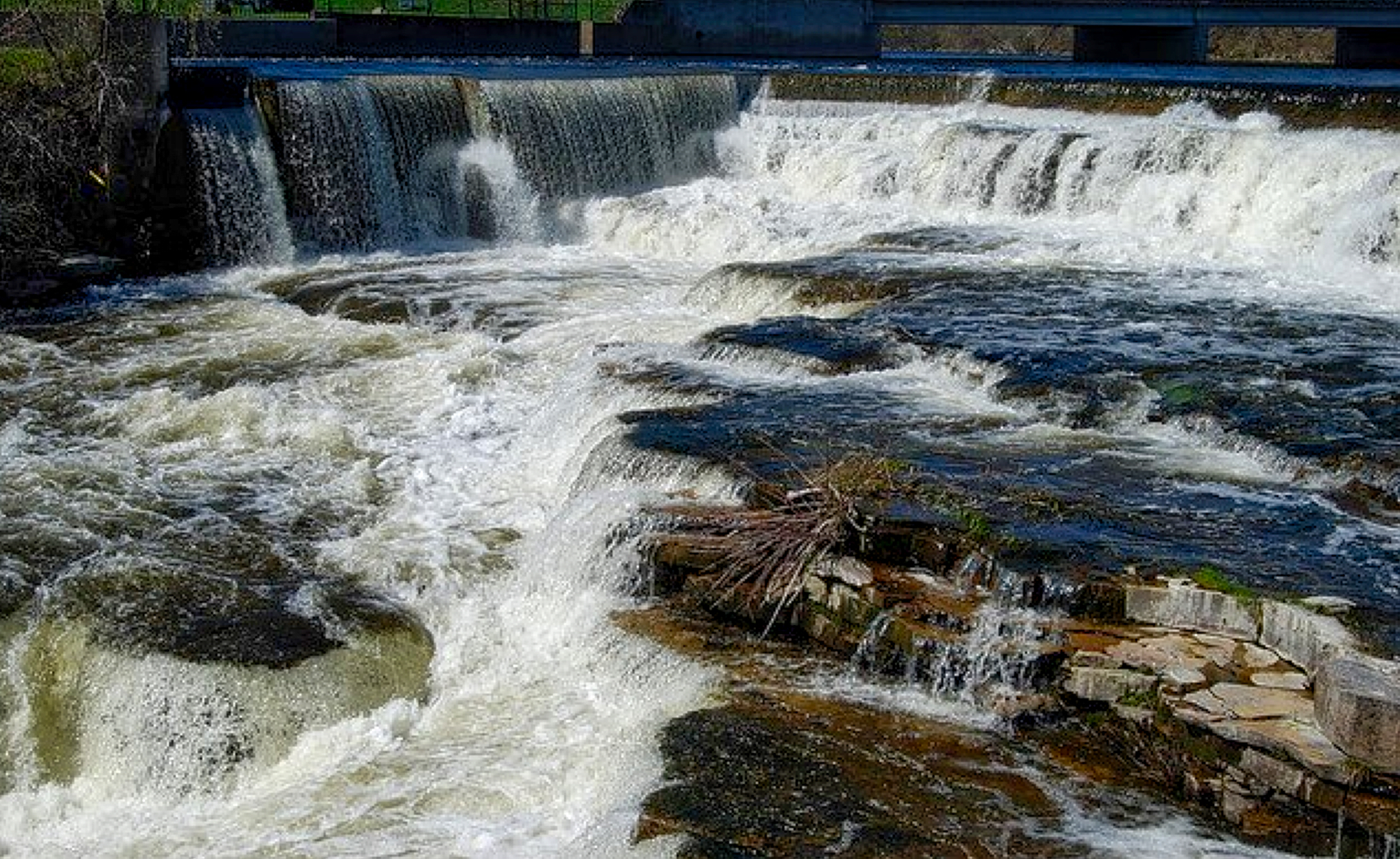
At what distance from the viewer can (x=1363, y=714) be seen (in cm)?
625

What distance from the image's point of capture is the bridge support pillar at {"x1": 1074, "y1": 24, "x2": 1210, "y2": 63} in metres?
36.7

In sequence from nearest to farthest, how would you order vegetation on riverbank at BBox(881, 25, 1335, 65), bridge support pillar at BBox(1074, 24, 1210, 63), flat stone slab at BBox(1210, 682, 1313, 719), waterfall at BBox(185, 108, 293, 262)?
flat stone slab at BBox(1210, 682, 1313, 719) < waterfall at BBox(185, 108, 293, 262) < bridge support pillar at BBox(1074, 24, 1210, 63) < vegetation on riverbank at BBox(881, 25, 1335, 65)

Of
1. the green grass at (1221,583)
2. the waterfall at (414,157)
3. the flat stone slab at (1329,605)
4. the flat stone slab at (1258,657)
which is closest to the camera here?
the flat stone slab at (1258,657)

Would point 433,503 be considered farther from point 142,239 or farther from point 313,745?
point 142,239

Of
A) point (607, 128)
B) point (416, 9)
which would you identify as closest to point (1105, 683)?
point (607, 128)

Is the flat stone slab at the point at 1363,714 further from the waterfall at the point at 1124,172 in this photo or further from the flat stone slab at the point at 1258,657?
the waterfall at the point at 1124,172

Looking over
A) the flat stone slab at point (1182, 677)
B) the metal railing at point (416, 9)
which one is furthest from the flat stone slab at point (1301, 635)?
the metal railing at point (416, 9)

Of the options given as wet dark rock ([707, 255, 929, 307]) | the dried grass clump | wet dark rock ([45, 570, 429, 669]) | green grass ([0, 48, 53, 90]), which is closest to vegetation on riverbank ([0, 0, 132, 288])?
green grass ([0, 48, 53, 90])

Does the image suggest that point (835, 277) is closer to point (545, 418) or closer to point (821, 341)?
point (821, 341)

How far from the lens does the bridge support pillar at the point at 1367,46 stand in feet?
127

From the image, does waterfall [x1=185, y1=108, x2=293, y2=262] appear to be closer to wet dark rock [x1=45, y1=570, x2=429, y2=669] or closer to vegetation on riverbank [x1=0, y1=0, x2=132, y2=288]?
vegetation on riverbank [x1=0, y1=0, x2=132, y2=288]

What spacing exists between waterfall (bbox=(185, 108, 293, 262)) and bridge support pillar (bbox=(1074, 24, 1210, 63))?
22028mm

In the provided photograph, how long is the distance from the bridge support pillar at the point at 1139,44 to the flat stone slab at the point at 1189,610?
97.1 feet

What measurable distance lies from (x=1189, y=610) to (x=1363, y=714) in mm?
1406
